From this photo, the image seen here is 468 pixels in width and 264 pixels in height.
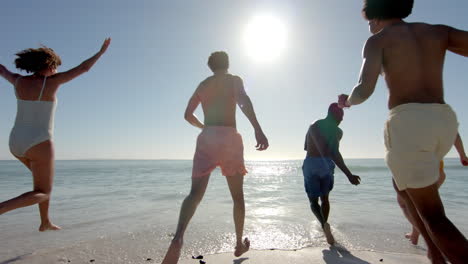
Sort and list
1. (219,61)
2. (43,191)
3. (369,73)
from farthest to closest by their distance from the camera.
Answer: (219,61), (43,191), (369,73)

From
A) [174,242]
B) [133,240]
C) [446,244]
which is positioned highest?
[446,244]

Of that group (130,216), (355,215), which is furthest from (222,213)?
(355,215)

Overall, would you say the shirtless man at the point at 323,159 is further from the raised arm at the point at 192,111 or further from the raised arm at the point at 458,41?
the raised arm at the point at 458,41

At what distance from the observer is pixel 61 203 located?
7.19 metres

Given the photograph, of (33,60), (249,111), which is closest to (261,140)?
(249,111)

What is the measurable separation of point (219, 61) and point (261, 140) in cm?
97

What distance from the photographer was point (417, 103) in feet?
5.44

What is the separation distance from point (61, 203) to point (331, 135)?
271 inches

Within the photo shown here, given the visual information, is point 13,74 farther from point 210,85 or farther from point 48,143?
point 210,85

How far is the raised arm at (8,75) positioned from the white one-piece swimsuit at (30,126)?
0.64ft

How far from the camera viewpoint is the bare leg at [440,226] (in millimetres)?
1476

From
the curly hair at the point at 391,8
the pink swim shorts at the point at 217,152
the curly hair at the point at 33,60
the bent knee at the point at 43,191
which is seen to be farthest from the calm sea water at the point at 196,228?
the curly hair at the point at 391,8

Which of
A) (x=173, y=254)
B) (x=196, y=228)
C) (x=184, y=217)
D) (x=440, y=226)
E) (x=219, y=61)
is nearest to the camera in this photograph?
(x=440, y=226)

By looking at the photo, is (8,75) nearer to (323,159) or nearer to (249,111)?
(249,111)
